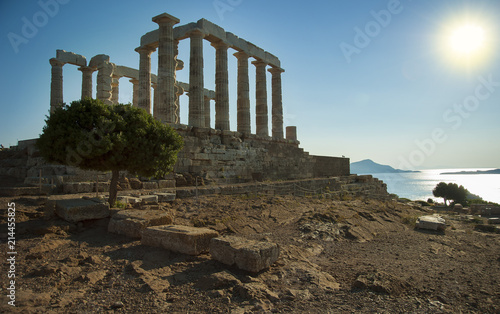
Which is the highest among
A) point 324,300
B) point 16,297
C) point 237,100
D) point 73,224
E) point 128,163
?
point 237,100

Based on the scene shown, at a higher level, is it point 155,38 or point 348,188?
point 155,38

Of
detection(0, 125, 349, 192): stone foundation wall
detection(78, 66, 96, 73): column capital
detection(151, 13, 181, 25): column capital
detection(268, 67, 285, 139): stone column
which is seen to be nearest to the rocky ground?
detection(0, 125, 349, 192): stone foundation wall

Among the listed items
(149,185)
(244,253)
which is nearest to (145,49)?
(149,185)

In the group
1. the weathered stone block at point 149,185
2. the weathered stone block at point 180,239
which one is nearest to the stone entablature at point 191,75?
the weathered stone block at point 149,185

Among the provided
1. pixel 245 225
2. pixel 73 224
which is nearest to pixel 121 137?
pixel 73 224

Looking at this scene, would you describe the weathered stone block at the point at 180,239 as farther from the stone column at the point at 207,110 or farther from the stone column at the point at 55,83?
the stone column at the point at 207,110

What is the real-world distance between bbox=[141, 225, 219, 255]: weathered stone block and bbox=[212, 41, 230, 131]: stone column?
528 inches

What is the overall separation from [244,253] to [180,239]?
144 centimetres

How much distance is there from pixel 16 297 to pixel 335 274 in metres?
4.91

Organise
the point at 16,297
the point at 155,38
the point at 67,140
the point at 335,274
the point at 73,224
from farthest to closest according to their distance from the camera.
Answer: the point at 155,38, the point at 67,140, the point at 73,224, the point at 335,274, the point at 16,297

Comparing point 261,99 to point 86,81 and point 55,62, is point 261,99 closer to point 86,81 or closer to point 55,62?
point 86,81

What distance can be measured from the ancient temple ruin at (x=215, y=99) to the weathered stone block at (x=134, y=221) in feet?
25.7

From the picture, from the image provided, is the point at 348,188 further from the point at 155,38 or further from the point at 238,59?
the point at 155,38

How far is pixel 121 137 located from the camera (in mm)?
8008
